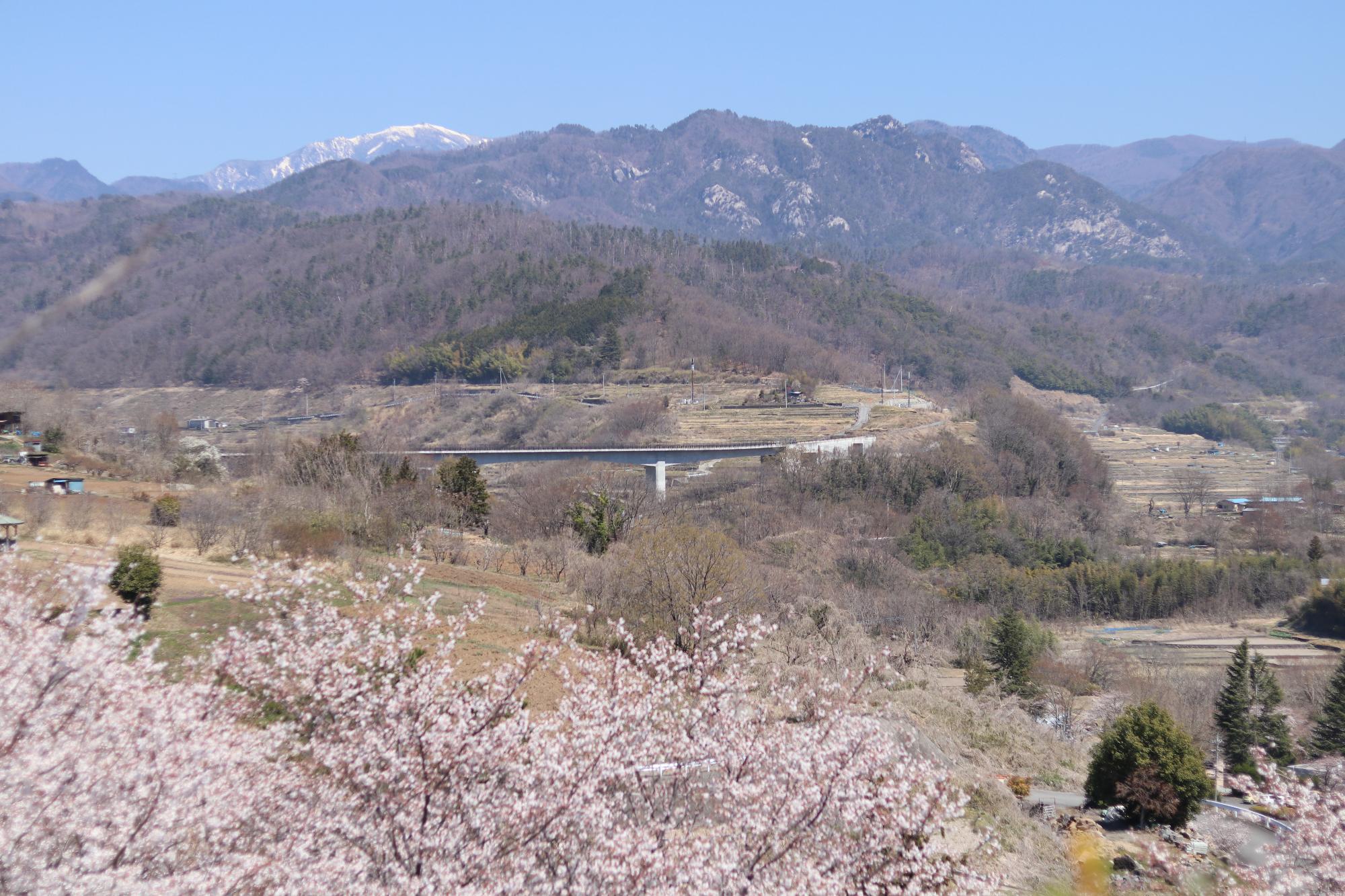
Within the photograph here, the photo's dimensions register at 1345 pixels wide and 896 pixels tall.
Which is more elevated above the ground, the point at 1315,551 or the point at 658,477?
the point at 658,477

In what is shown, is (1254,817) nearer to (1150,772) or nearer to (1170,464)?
A: (1150,772)

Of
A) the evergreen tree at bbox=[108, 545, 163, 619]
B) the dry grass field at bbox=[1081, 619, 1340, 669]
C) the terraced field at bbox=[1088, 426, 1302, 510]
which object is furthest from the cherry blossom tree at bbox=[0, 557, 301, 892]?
the terraced field at bbox=[1088, 426, 1302, 510]

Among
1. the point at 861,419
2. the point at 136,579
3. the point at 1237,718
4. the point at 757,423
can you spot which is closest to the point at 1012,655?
the point at 1237,718

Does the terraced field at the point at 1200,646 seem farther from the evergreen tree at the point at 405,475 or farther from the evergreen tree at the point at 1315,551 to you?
the evergreen tree at the point at 405,475

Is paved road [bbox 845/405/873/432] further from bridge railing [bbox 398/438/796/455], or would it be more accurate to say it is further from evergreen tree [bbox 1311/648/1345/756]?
evergreen tree [bbox 1311/648/1345/756]

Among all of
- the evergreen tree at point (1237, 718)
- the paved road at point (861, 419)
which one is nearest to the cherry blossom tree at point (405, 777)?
the evergreen tree at point (1237, 718)

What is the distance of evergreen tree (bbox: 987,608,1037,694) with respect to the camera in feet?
88.2

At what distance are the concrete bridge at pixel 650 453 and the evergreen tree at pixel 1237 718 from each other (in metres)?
36.3

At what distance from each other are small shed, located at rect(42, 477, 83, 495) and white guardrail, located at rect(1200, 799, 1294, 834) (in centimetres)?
2622

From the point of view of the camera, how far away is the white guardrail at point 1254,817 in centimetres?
969

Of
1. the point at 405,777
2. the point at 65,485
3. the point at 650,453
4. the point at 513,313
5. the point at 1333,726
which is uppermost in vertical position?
the point at 513,313

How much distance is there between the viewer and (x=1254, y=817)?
13203 millimetres

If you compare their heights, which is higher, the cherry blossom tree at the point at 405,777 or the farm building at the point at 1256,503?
the cherry blossom tree at the point at 405,777

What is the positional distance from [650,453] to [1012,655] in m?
36.7
